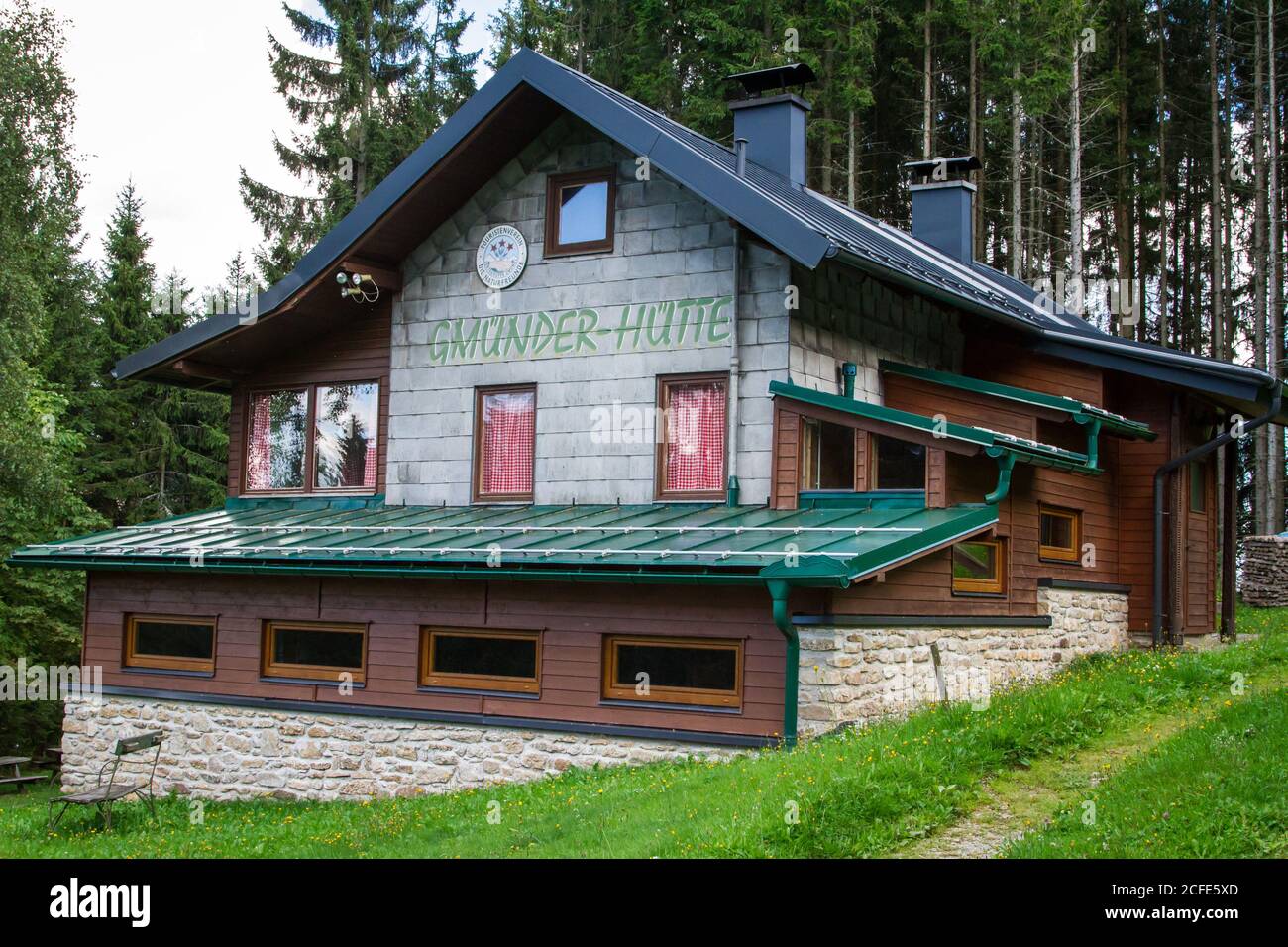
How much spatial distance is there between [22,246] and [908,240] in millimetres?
16555

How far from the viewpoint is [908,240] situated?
21.8 meters

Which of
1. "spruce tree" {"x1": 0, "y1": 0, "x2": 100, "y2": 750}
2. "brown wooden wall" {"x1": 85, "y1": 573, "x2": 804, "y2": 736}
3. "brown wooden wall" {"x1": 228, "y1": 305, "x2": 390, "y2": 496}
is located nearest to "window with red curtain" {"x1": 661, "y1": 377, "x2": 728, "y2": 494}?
"brown wooden wall" {"x1": 85, "y1": 573, "x2": 804, "y2": 736}

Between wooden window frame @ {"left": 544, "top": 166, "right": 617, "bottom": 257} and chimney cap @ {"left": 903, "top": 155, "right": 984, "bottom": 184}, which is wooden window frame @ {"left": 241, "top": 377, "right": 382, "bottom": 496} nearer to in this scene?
wooden window frame @ {"left": 544, "top": 166, "right": 617, "bottom": 257}

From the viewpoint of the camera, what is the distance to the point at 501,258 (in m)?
17.1

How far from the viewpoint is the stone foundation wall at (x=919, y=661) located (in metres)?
12.2

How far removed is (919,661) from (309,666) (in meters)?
7.26

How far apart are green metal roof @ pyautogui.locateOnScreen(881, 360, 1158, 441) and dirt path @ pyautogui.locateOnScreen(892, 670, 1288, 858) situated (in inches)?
186

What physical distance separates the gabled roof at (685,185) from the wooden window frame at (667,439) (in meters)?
1.98

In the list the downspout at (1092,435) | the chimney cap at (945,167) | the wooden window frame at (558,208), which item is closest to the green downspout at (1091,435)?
the downspout at (1092,435)

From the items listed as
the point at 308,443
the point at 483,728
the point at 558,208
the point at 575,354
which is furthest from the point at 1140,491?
the point at 308,443

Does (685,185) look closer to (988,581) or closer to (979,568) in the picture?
(979,568)

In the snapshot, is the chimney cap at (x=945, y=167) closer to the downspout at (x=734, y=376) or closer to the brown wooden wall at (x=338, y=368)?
the downspout at (x=734, y=376)

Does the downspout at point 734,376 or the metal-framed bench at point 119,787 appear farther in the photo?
the downspout at point 734,376

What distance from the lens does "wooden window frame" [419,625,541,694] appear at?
1420 centimetres
